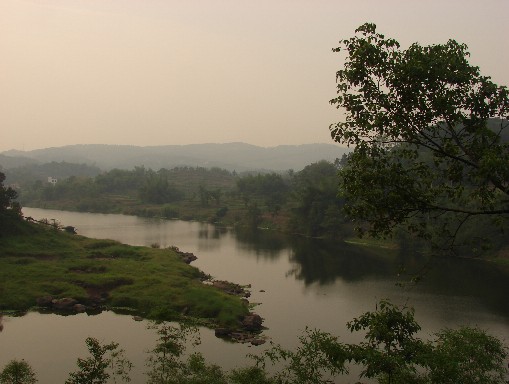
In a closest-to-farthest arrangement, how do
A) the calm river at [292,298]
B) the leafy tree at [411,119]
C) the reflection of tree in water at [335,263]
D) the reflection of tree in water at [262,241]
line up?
the leafy tree at [411,119]
the calm river at [292,298]
the reflection of tree in water at [335,263]
the reflection of tree in water at [262,241]

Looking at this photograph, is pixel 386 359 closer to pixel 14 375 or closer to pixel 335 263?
pixel 14 375

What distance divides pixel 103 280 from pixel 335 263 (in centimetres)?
3331

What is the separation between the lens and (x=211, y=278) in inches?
2143

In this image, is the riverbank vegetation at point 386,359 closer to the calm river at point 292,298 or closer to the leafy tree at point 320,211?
the calm river at point 292,298

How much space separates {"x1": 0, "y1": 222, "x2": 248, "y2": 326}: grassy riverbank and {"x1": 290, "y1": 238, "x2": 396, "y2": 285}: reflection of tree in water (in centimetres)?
1483

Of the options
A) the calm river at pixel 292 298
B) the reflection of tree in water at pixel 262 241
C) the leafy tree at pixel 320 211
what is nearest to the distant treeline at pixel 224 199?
the leafy tree at pixel 320 211

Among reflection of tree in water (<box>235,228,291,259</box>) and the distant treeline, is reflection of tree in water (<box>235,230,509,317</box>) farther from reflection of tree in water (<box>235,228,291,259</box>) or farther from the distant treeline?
the distant treeline

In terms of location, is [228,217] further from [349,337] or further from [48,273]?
[349,337]

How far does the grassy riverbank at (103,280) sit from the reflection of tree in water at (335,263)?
14828 millimetres

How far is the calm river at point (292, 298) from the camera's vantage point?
3266 centimetres

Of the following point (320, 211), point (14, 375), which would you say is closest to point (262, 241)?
point (320, 211)

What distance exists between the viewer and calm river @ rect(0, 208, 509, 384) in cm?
3266

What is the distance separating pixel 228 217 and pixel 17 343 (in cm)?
8817

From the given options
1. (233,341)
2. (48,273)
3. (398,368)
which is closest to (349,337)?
(233,341)
